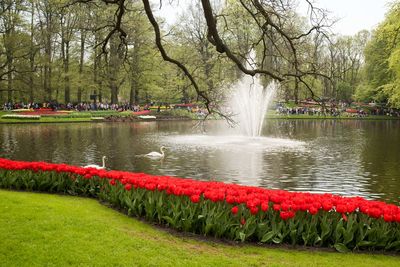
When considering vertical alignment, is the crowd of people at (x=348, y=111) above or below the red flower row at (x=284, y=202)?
above

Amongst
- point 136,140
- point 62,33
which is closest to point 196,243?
point 136,140

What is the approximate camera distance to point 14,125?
38.6 metres

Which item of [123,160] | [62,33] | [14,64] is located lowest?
[123,160]

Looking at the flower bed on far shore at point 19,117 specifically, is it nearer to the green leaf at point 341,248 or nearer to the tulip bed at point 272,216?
the tulip bed at point 272,216

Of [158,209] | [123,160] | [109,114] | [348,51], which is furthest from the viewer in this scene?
[348,51]

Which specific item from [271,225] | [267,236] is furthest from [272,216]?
[267,236]

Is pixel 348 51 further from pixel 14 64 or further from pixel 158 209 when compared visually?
pixel 158 209

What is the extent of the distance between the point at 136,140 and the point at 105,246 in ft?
75.3

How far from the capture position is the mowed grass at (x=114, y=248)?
5312 mm

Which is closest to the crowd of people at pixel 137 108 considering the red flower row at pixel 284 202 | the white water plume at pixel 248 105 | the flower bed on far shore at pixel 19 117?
the flower bed on far shore at pixel 19 117

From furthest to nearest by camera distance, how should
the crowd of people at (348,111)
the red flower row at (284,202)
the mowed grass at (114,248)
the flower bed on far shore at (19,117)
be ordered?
the crowd of people at (348,111) < the flower bed on far shore at (19,117) < the red flower row at (284,202) < the mowed grass at (114,248)

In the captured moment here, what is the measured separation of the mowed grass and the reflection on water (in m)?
8.16

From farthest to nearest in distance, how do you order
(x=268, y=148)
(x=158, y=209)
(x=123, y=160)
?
1. (x=268, y=148)
2. (x=123, y=160)
3. (x=158, y=209)

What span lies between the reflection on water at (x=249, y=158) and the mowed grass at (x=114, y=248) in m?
8.16
